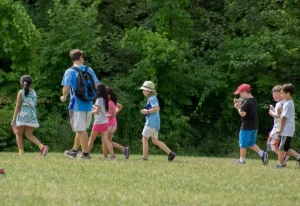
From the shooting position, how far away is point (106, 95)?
647 inches

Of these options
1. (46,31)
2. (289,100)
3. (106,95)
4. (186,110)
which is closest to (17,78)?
(46,31)

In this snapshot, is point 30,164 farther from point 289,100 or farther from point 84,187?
point 289,100

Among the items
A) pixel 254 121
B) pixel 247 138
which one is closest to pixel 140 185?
pixel 247 138

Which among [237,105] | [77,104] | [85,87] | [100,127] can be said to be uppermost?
[85,87]

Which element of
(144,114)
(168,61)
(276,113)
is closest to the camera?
(276,113)

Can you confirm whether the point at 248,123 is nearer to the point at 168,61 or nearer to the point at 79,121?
the point at 79,121

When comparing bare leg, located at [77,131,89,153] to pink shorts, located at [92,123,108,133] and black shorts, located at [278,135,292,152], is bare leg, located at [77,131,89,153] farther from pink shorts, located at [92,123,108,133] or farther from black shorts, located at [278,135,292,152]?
black shorts, located at [278,135,292,152]

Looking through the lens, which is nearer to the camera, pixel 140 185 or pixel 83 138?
pixel 140 185

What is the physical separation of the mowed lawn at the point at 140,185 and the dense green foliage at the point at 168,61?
14.4 meters

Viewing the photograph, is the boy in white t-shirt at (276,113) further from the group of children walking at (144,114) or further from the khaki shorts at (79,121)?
the khaki shorts at (79,121)

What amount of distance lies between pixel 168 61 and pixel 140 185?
18782 millimetres

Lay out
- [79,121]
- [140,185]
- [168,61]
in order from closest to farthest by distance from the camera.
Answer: [140,185] < [79,121] < [168,61]

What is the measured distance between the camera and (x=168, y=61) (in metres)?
29.2

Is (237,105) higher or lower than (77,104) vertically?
higher
